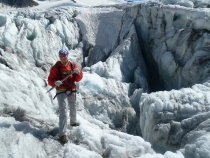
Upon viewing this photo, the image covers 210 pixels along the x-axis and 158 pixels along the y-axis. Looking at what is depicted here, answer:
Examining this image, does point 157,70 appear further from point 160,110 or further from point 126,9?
point 160,110

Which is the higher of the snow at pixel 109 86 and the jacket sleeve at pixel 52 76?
the jacket sleeve at pixel 52 76

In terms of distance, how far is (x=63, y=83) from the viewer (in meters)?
3.48

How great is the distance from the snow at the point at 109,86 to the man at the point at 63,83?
28 cm

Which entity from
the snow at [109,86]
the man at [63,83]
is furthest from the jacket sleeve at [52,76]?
the snow at [109,86]

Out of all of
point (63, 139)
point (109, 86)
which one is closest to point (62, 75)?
point (63, 139)

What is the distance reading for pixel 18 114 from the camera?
382 centimetres

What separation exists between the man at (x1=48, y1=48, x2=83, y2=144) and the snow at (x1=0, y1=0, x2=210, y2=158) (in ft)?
0.92

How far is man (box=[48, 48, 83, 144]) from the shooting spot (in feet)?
11.1

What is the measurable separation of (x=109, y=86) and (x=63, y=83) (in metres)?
4.19

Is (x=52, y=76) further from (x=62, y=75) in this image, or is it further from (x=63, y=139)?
(x=63, y=139)

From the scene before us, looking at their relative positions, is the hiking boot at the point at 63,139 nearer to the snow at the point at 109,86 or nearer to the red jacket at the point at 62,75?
the snow at the point at 109,86

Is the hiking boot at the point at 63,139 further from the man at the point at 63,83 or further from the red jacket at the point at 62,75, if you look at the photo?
the red jacket at the point at 62,75

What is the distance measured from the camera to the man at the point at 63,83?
3398 mm

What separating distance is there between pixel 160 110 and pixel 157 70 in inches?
179
